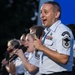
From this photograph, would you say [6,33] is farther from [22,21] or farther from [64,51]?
[64,51]

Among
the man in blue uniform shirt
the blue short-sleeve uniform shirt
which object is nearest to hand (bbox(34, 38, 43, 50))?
the man in blue uniform shirt

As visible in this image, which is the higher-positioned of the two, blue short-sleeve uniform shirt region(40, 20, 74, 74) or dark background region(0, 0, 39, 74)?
dark background region(0, 0, 39, 74)

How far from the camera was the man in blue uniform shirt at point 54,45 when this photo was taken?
17.8ft

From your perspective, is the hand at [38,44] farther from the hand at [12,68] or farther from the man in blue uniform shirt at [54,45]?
the hand at [12,68]

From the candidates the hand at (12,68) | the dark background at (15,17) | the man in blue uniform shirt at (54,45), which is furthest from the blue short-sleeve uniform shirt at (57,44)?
the dark background at (15,17)

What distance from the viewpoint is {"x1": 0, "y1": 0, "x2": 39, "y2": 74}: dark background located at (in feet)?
75.5

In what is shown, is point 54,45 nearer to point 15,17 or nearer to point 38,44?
point 38,44

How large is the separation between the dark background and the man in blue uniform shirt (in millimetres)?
16494

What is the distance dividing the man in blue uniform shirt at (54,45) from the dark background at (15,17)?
54.1 feet

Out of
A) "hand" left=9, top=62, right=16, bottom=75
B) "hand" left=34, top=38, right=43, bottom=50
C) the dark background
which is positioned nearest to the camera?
"hand" left=34, top=38, right=43, bottom=50

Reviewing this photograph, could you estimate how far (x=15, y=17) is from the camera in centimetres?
2367

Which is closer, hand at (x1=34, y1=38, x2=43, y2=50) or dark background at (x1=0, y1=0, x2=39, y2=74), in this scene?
hand at (x1=34, y1=38, x2=43, y2=50)

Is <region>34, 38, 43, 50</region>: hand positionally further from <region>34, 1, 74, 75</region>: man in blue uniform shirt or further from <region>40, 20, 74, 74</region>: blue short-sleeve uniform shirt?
<region>40, 20, 74, 74</region>: blue short-sleeve uniform shirt

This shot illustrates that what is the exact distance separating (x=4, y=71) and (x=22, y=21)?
53.1ft
